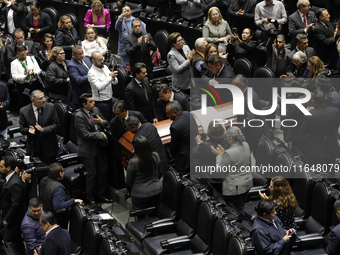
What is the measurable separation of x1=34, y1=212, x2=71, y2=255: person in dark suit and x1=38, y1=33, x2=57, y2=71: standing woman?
4.33 m

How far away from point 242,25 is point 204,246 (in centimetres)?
557

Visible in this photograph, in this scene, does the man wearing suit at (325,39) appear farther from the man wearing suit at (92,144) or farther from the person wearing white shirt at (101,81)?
the man wearing suit at (92,144)

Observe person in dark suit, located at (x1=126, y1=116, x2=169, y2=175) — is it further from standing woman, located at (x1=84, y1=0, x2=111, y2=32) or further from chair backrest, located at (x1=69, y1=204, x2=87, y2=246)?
standing woman, located at (x1=84, y1=0, x2=111, y2=32)

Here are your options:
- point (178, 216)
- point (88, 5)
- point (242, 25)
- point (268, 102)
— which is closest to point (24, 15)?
point (88, 5)

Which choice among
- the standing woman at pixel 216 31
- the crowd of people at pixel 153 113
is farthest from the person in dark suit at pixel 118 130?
the standing woman at pixel 216 31

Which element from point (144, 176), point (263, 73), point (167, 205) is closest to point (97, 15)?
point (263, 73)

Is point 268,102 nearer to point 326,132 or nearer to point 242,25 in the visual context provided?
point 326,132

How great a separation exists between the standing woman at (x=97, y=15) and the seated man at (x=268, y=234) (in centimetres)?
638

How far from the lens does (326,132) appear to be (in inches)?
325

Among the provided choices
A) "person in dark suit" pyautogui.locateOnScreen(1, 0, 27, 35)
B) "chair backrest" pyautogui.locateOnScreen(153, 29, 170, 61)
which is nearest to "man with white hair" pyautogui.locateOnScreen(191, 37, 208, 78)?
"chair backrest" pyautogui.locateOnScreen(153, 29, 170, 61)

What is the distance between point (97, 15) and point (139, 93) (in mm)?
3268

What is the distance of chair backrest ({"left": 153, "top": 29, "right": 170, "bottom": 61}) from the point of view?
1173cm

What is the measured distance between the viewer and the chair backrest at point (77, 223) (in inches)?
283

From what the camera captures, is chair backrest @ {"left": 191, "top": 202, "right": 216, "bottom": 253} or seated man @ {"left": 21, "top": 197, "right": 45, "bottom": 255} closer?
chair backrest @ {"left": 191, "top": 202, "right": 216, "bottom": 253}
